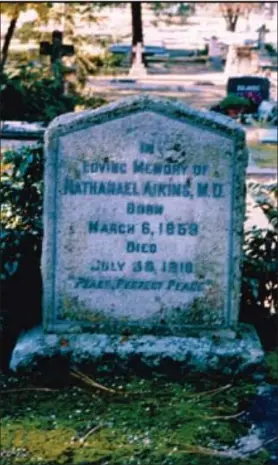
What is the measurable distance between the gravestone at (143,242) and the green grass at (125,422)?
178mm

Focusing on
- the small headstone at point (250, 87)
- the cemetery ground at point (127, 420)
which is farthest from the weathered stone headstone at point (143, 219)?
the small headstone at point (250, 87)

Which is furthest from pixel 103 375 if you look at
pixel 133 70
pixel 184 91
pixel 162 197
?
pixel 133 70

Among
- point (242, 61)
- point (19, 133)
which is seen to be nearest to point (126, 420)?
point (19, 133)

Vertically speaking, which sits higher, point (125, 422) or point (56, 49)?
point (56, 49)

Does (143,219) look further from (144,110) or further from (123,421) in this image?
(123,421)

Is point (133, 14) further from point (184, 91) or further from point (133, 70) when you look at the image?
point (184, 91)

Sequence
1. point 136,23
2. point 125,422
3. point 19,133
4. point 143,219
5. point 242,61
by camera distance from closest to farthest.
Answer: point 125,422 < point 143,219 < point 19,133 < point 242,61 < point 136,23

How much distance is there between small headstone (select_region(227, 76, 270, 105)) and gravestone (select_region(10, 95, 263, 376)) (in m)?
16.7

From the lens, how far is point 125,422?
4.22 metres

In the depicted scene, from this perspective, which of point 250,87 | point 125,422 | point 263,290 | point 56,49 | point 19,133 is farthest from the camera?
point 250,87

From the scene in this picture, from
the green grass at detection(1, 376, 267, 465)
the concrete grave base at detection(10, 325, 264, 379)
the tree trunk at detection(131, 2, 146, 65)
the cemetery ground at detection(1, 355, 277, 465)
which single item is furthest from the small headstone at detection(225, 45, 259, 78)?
the green grass at detection(1, 376, 267, 465)

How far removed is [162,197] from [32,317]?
998mm

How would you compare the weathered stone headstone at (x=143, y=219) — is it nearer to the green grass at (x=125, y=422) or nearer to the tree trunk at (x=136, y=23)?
the green grass at (x=125, y=422)

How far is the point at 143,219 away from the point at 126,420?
3.62 ft
